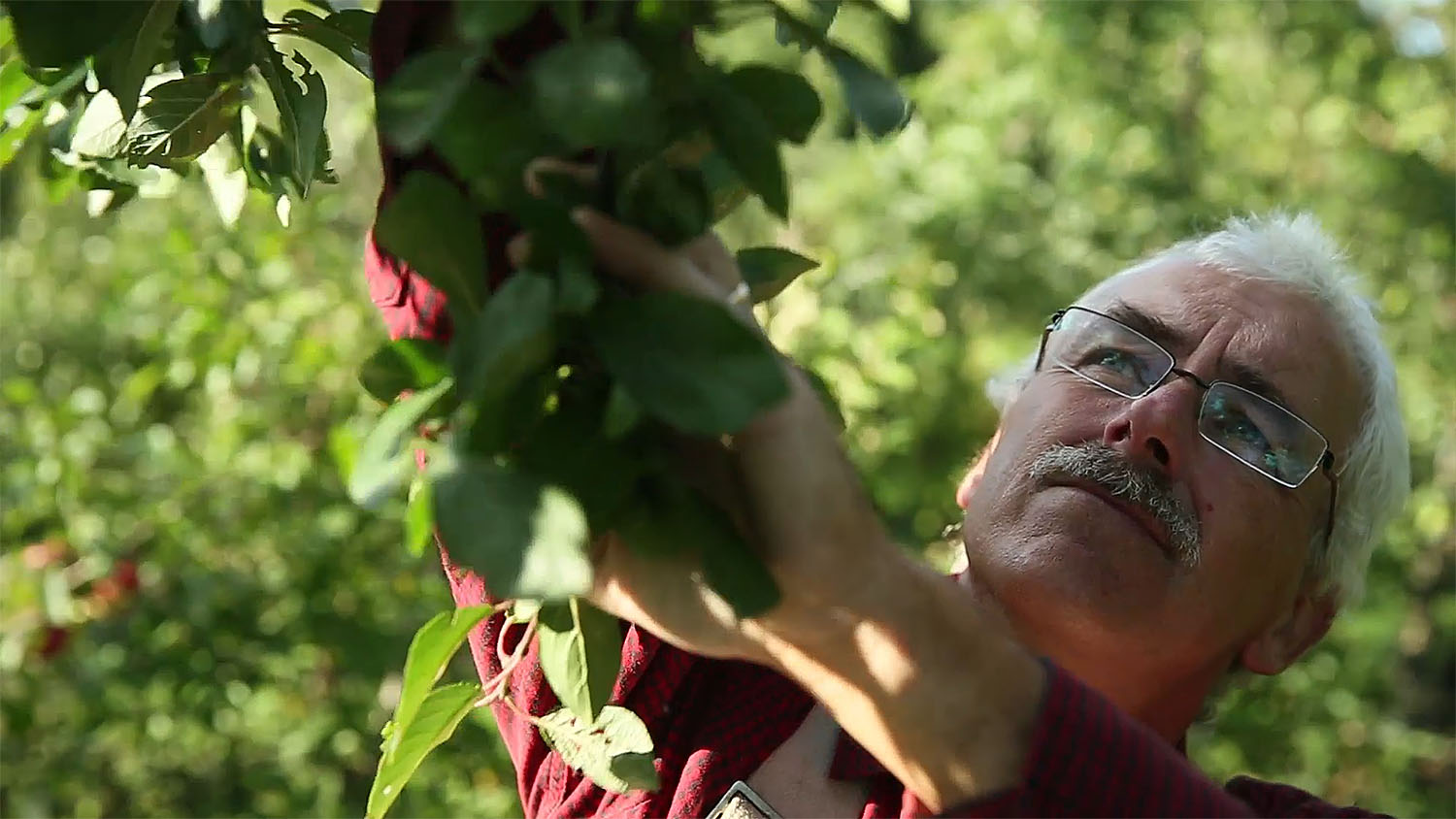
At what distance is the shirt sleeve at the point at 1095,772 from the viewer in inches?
36.5

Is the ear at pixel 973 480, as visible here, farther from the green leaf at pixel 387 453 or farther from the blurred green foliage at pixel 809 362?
the green leaf at pixel 387 453

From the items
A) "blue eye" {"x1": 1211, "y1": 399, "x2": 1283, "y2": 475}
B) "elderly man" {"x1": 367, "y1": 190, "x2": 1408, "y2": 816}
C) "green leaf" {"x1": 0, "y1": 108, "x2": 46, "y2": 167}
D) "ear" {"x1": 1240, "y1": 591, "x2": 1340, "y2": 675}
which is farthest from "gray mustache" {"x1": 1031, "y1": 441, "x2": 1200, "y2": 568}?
"green leaf" {"x1": 0, "y1": 108, "x2": 46, "y2": 167}

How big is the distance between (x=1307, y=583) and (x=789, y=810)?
28.2 inches

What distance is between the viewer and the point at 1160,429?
1.52m

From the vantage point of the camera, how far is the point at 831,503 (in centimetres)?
83

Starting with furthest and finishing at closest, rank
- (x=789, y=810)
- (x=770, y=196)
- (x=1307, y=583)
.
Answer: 1. (x=1307, y=583)
2. (x=789, y=810)
3. (x=770, y=196)

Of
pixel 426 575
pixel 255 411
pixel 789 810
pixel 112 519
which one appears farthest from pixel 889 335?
pixel 789 810

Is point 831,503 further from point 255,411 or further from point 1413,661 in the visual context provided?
point 1413,661

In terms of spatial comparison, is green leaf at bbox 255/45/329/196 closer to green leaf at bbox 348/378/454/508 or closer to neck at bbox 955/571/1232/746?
green leaf at bbox 348/378/454/508

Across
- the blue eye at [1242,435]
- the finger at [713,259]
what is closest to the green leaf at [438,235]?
the finger at [713,259]

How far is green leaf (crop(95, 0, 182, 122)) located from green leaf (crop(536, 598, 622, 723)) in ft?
1.38

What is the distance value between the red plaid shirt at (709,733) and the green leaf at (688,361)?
106mm

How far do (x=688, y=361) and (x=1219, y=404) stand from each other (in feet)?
3.20

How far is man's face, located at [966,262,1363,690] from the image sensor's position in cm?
141
